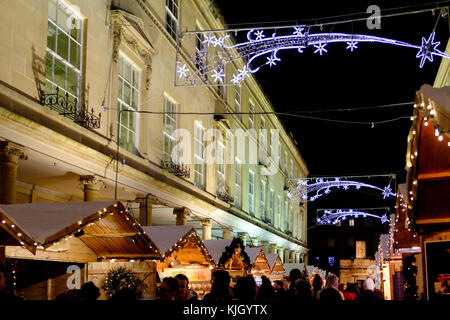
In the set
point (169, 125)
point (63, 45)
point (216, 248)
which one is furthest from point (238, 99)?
point (63, 45)

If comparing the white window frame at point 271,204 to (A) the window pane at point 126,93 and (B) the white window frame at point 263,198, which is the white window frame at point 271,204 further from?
(A) the window pane at point 126,93

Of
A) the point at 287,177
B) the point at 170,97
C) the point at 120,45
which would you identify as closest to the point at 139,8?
the point at 120,45

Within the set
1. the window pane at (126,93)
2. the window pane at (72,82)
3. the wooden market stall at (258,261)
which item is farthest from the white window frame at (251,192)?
the window pane at (72,82)

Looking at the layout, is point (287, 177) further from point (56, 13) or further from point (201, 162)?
point (56, 13)

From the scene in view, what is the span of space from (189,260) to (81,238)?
449 cm

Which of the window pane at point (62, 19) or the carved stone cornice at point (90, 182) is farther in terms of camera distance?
the carved stone cornice at point (90, 182)

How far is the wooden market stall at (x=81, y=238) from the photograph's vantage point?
9336 mm

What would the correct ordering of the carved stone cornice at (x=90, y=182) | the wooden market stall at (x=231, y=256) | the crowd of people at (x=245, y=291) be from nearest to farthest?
the crowd of people at (x=245, y=291)
the carved stone cornice at (x=90, y=182)
the wooden market stall at (x=231, y=256)

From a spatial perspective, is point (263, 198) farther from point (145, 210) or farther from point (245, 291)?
point (245, 291)

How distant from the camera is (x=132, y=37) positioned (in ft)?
60.1

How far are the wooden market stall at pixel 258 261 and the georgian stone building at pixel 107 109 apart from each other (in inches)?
120

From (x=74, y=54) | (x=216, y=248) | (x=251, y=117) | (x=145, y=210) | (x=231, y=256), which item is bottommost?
(x=231, y=256)

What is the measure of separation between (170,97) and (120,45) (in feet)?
15.8

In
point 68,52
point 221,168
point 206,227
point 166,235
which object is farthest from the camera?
point 221,168
